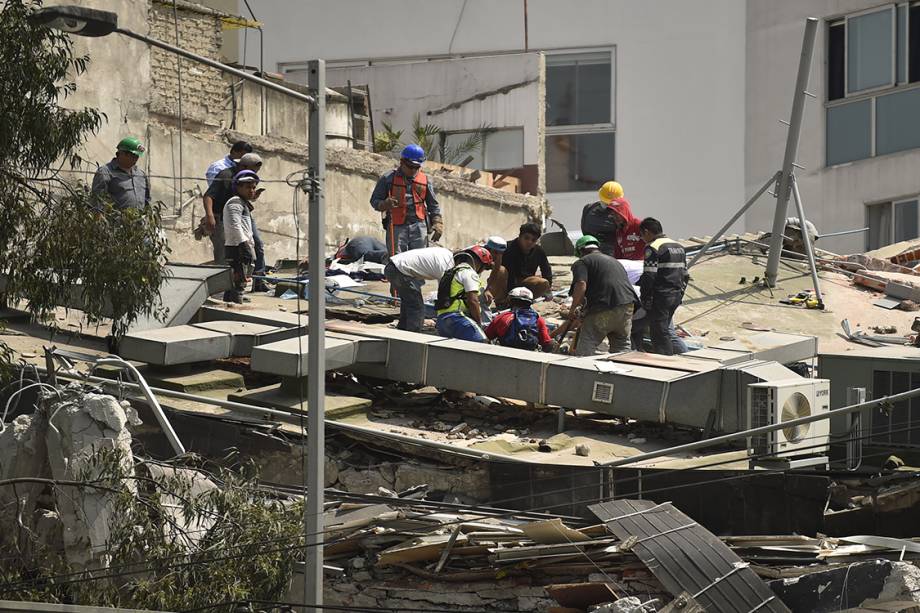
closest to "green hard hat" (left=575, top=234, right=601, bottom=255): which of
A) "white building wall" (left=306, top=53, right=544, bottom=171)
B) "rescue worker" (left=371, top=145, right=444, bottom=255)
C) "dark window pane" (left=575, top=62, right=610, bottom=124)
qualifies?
"rescue worker" (left=371, top=145, right=444, bottom=255)

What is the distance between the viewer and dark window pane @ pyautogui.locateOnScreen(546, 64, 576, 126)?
38.2 meters

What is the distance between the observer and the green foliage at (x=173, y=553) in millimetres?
11539

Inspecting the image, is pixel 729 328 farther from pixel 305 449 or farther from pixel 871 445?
pixel 305 449

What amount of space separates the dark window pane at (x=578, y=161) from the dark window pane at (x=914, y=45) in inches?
301

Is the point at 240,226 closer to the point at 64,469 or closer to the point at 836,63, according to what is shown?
the point at 64,469

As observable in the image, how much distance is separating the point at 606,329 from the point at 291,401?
137 inches

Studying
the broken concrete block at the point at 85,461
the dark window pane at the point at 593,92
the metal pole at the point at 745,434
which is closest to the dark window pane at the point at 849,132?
the dark window pane at the point at 593,92

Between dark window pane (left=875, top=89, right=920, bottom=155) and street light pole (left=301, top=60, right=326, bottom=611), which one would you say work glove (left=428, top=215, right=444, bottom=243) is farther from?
dark window pane (left=875, top=89, right=920, bottom=155)

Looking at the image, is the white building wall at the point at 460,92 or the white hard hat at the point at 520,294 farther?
the white building wall at the point at 460,92

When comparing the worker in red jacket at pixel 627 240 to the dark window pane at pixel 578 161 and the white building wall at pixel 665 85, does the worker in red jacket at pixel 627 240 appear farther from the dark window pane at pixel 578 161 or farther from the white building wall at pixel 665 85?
the dark window pane at pixel 578 161

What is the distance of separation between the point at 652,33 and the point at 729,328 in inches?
742

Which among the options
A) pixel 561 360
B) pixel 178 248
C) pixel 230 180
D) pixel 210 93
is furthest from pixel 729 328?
pixel 210 93

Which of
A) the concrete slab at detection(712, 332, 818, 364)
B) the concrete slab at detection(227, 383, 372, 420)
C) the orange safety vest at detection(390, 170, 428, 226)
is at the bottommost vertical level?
the concrete slab at detection(227, 383, 372, 420)

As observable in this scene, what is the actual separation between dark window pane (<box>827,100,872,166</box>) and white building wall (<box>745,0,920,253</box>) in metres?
0.19
